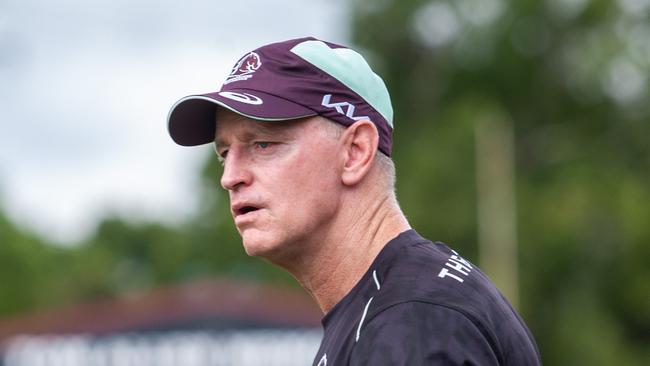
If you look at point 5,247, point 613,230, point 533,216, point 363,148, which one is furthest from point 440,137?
point 363,148

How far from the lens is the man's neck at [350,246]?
3.66 metres

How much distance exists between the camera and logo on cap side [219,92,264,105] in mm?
3572

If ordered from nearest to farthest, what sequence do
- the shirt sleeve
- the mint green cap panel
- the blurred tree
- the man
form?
1. the shirt sleeve
2. the man
3. the mint green cap panel
4. the blurred tree

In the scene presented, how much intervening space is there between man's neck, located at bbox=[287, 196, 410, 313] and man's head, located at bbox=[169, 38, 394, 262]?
3 centimetres

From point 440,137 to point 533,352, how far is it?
36.3 m

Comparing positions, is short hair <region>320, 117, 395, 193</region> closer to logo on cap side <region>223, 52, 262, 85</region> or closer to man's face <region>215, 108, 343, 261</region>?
man's face <region>215, 108, 343, 261</region>

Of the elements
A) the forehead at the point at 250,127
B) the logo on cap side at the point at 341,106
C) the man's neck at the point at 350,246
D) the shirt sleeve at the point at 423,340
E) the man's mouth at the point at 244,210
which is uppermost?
the logo on cap side at the point at 341,106

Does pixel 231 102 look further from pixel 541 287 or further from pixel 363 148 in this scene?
pixel 541 287

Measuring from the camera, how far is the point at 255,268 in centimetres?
4088

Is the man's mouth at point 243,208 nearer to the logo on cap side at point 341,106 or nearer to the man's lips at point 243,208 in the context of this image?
the man's lips at point 243,208

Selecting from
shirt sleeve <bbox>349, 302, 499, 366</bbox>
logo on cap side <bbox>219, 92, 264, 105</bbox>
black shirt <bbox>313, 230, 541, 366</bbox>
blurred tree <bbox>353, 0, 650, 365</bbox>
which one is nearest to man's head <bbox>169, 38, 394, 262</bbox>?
logo on cap side <bbox>219, 92, 264, 105</bbox>

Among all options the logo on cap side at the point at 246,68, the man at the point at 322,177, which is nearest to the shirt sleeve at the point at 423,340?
the man at the point at 322,177

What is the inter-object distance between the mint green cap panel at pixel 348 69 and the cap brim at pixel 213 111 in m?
0.15

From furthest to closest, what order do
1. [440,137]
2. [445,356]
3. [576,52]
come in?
[576,52]
[440,137]
[445,356]
